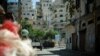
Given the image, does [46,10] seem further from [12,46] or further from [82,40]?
[12,46]

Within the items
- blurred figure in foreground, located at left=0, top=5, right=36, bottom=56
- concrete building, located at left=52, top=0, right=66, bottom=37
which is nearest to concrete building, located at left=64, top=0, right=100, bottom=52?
blurred figure in foreground, located at left=0, top=5, right=36, bottom=56

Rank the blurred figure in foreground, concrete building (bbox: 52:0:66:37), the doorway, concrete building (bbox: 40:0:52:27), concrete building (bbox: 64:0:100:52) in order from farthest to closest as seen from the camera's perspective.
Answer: concrete building (bbox: 40:0:52:27)
concrete building (bbox: 52:0:66:37)
the doorway
concrete building (bbox: 64:0:100:52)
the blurred figure in foreground

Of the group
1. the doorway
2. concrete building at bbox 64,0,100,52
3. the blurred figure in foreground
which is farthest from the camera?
the doorway

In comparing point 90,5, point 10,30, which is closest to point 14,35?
point 10,30

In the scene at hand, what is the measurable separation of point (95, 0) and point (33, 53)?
32.3m

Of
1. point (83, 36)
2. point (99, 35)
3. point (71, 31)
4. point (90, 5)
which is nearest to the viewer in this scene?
point (99, 35)

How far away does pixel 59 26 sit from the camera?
394ft

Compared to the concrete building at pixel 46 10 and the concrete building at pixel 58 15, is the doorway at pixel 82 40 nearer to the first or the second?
the concrete building at pixel 58 15

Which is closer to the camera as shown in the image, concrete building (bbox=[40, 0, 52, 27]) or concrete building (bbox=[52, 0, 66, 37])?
concrete building (bbox=[52, 0, 66, 37])

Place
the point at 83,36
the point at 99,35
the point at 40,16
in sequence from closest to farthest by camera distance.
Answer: the point at 99,35
the point at 83,36
the point at 40,16

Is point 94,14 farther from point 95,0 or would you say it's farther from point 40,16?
point 40,16

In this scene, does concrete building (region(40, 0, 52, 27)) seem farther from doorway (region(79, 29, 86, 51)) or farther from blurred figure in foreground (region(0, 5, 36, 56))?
blurred figure in foreground (region(0, 5, 36, 56))

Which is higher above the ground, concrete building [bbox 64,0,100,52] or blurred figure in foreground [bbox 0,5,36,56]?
blurred figure in foreground [bbox 0,5,36,56]

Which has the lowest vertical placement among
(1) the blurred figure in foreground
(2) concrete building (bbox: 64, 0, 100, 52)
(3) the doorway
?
(3) the doorway
